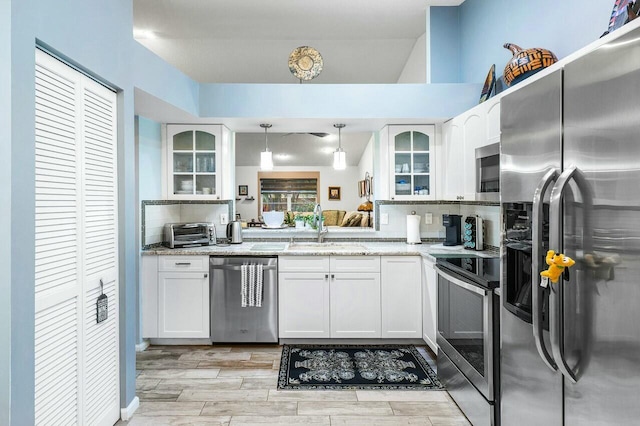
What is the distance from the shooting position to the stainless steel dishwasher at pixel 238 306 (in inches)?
143

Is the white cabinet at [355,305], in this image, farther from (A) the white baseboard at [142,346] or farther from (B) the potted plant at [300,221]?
(A) the white baseboard at [142,346]

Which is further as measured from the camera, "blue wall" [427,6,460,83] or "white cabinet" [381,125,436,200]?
"white cabinet" [381,125,436,200]

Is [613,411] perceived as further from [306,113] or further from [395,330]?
[306,113]

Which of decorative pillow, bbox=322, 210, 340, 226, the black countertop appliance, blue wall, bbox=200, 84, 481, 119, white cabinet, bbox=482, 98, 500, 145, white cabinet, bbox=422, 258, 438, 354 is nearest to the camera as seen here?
white cabinet, bbox=482, 98, 500, 145

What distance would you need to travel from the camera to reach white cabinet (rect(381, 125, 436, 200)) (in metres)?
3.93

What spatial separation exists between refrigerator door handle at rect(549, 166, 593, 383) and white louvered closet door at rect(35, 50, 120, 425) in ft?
6.33

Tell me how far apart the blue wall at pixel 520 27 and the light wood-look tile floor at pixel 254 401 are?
2.31 m

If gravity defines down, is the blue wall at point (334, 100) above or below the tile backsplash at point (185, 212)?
above

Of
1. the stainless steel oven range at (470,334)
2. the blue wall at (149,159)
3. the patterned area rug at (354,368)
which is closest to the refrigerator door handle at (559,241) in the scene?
the stainless steel oven range at (470,334)

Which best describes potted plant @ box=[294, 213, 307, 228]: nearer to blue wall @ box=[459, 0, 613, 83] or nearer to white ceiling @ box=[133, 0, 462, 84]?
white ceiling @ box=[133, 0, 462, 84]

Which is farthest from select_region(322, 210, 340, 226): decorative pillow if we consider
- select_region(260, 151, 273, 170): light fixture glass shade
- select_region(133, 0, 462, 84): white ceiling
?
select_region(260, 151, 273, 170): light fixture glass shade

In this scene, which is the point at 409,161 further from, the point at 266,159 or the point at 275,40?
the point at 275,40

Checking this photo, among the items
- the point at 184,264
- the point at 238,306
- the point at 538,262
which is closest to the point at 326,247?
the point at 238,306

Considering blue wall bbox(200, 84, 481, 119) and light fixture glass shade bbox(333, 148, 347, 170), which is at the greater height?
blue wall bbox(200, 84, 481, 119)
